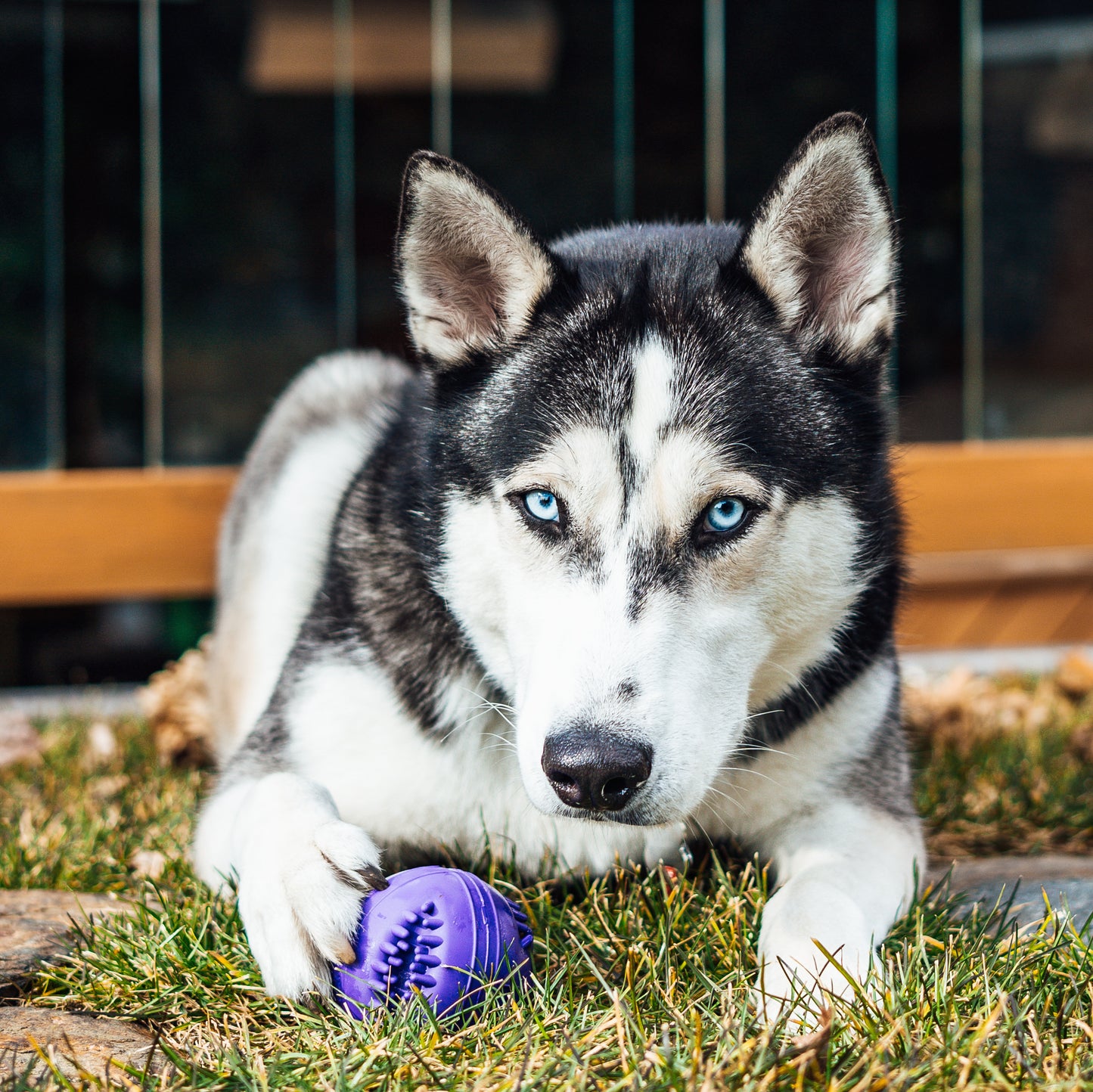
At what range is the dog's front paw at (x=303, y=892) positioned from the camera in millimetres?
1916

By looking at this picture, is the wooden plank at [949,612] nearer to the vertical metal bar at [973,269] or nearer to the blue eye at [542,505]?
the vertical metal bar at [973,269]

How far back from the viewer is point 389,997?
1.88 meters

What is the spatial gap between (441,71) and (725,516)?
507 centimetres

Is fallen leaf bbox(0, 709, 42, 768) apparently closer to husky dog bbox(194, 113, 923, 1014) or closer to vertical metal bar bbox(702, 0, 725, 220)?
husky dog bbox(194, 113, 923, 1014)

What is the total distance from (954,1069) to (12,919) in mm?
1658

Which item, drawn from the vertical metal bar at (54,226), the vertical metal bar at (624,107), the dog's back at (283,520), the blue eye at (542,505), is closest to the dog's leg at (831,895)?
the blue eye at (542,505)

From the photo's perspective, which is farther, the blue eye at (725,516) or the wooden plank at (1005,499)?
the wooden plank at (1005,499)

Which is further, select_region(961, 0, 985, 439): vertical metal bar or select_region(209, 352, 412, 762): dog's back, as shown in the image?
select_region(961, 0, 985, 439): vertical metal bar

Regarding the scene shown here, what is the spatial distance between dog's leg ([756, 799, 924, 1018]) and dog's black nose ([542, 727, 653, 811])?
0.37m

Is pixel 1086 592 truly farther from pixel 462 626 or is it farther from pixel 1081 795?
pixel 462 626

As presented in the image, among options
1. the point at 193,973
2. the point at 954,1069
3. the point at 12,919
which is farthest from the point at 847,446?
the point at 12,919

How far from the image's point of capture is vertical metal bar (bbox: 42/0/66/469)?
6031 millimetres

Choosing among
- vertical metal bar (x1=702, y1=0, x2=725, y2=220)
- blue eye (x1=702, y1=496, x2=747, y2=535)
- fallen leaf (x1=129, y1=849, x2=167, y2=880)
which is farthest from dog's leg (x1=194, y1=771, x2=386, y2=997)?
vertical metal bar (x1=702, y1=0, x2=725, y2=220)

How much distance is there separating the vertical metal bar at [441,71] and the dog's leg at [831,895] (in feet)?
16.1
